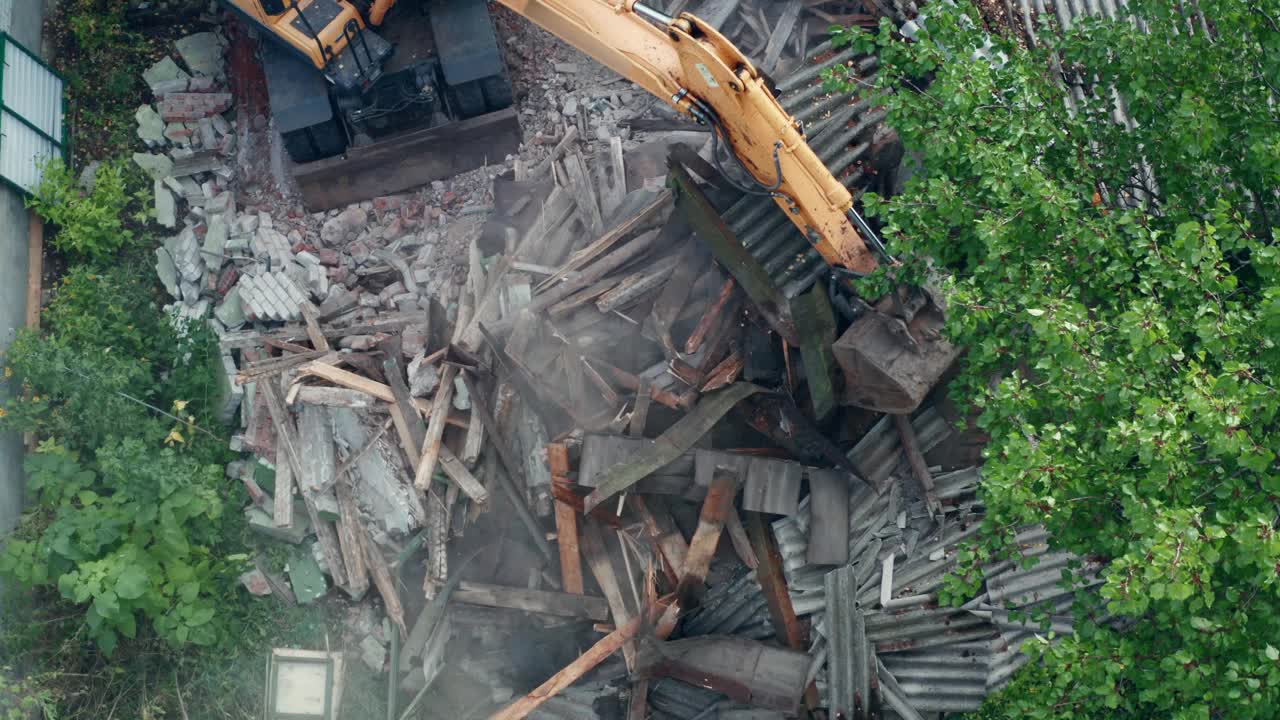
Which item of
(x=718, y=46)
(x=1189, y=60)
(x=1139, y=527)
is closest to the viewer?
(x=1139, y=527)

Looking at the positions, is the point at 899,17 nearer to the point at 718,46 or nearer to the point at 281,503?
the point at 718,46

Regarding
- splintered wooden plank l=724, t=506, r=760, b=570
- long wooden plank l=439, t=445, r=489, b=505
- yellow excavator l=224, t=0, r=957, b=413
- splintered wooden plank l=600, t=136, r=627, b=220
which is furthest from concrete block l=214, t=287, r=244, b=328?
splintered wooden plank l=724, t=506, r=760, b=570

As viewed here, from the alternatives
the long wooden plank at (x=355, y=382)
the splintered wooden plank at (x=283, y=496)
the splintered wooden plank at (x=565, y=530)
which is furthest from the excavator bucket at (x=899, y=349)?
the splintered wooden plank at (x=283, y=496)

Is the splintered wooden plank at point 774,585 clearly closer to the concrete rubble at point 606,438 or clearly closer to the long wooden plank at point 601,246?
the concrete rubble at point 606,438

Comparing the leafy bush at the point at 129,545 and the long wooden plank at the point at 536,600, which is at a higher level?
the leafy bush at the point at 129,545

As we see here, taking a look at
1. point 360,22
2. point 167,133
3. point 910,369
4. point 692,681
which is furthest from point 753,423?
point 167,133

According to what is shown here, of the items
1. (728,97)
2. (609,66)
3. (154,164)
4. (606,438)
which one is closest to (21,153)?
(154,164)

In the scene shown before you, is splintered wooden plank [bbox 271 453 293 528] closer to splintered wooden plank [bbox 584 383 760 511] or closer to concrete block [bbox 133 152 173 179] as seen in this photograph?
splintered wooden plank [bbox 584 383 760 511]
